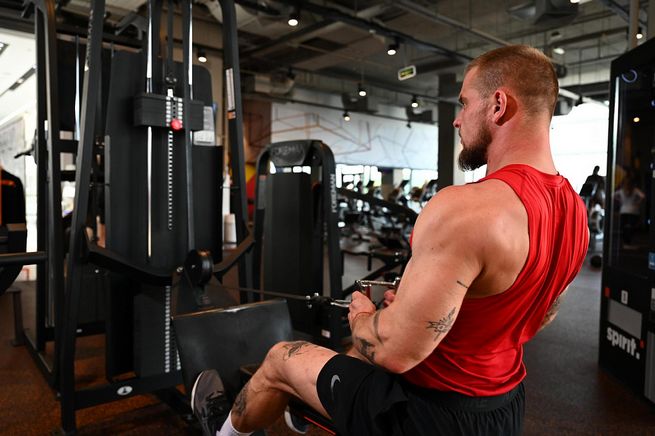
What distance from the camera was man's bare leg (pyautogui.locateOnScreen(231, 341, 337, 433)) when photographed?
4.58ft

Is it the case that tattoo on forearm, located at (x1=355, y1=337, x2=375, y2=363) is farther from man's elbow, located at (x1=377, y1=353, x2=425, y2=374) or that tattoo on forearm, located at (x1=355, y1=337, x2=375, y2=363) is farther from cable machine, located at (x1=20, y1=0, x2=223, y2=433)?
cable machine, located at (x1=20, y1=0, x2=223, y2=433)

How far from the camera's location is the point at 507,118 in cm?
119

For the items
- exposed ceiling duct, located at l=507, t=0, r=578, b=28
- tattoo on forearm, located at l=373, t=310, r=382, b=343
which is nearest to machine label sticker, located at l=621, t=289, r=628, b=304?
tattoo on forearm, located at l=373, t=310, r=382, b=343

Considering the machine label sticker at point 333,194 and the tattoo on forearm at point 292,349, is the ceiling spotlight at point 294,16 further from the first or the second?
the tattoo on forearm at point 292,349

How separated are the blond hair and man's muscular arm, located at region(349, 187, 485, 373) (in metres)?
0.29

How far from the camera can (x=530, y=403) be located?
2.74m

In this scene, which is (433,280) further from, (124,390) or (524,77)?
(124,390)

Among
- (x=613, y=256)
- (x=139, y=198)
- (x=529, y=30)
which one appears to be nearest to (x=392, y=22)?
(x=529, y=30)

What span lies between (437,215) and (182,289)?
5.03ft

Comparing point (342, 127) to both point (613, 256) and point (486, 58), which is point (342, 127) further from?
point (486, 58)

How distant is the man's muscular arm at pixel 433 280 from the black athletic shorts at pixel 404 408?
144mm

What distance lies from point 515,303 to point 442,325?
0.64 ft

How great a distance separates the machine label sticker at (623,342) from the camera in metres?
2.88

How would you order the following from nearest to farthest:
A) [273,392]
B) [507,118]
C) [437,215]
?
1. [437,215]
2. [507,118]
3. [273,392]
